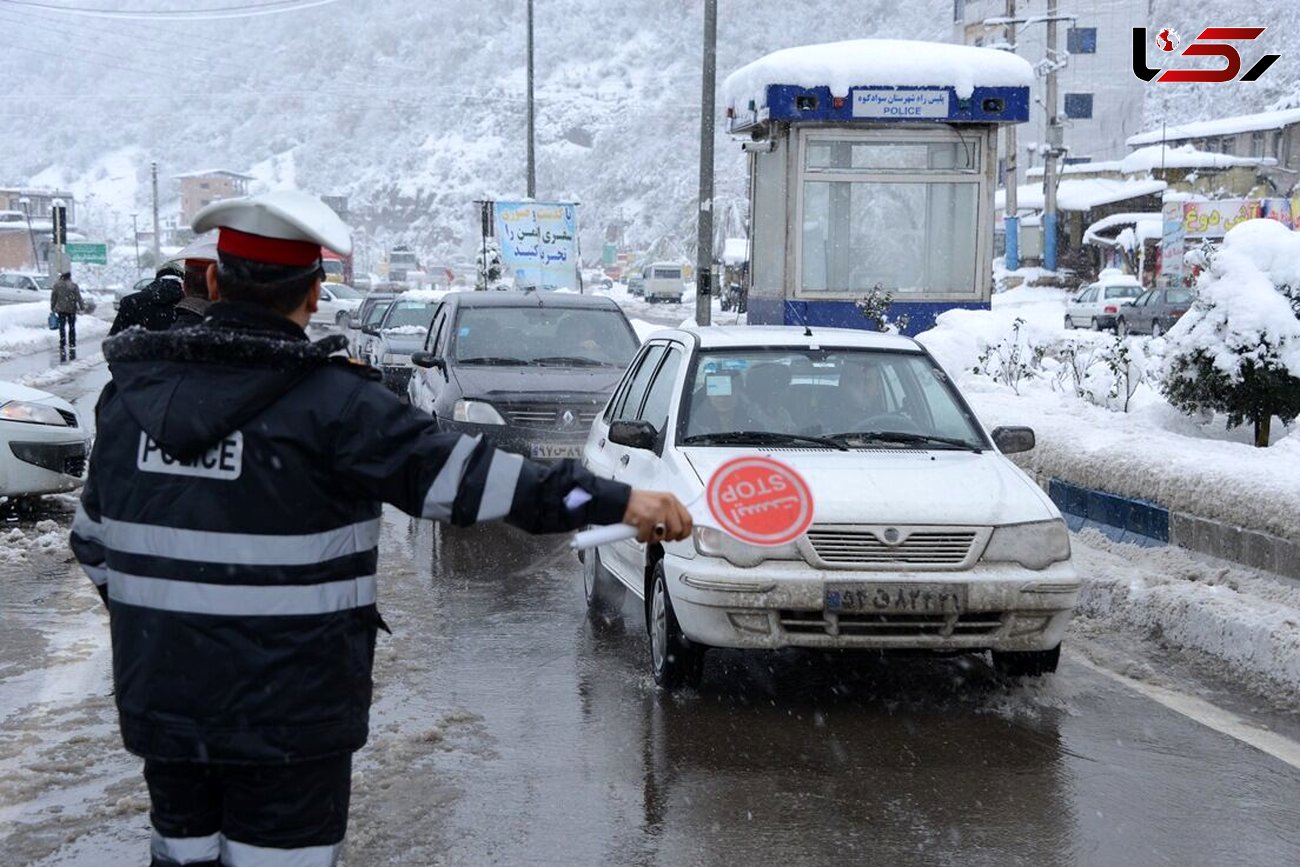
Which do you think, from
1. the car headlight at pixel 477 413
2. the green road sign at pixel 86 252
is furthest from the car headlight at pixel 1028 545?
the green road sign at pixel 86 252

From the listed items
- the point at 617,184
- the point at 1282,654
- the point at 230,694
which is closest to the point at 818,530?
the point at 1282,654

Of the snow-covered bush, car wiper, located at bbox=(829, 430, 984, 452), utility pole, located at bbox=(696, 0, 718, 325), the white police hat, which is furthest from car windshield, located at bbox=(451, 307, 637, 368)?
the white police hat

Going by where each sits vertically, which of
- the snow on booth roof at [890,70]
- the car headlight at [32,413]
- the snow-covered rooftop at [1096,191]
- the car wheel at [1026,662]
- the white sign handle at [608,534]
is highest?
the snow-covered rooftop at [1096,191]

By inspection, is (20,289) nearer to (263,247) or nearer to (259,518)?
(263,247)

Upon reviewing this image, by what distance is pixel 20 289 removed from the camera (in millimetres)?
63125

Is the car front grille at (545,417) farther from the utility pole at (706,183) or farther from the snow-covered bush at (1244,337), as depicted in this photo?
the utility pole at (706,183)

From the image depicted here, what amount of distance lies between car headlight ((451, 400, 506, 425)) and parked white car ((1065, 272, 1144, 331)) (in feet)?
108

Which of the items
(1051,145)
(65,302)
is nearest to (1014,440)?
(65,302)

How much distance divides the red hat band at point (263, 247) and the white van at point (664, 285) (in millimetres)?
73150

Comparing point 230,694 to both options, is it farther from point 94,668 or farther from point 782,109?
point 782,109

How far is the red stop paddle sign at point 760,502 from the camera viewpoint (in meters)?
3.83

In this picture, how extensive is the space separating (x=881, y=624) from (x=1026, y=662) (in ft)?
2.89

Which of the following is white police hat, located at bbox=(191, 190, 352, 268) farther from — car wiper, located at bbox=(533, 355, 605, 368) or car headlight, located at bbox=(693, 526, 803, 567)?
car wiper, located at bbox=(533, 355, 605, 368)

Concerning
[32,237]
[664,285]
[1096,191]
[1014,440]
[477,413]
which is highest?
[1096,191]
